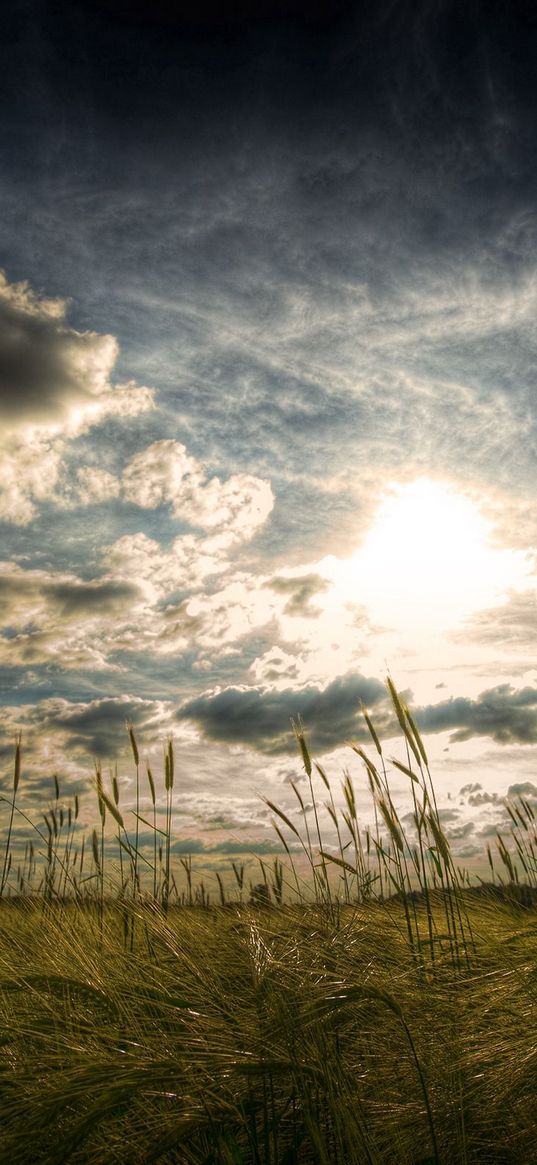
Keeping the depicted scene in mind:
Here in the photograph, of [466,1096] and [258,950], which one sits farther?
[258,950]

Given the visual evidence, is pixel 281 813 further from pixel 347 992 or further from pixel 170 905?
pixel 347 992

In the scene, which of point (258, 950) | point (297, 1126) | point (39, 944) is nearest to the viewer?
point (297, 1126)

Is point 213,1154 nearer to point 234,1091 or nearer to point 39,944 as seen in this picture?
point 234,1091

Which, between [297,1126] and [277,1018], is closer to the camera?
[277,1018]

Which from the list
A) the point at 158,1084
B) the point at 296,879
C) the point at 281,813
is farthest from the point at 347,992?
the point at 281,813

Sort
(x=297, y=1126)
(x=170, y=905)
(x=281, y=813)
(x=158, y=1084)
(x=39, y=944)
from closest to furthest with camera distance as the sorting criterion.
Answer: (x=158, y=1084) < (x=297, y=1126) < (x=39, y=944) < (x=281, y=813) < (x=170, y=905)

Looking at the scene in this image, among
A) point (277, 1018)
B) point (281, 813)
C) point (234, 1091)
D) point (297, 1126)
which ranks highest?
point (281, 813)

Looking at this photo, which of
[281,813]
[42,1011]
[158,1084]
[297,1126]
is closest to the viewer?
[158,1084]

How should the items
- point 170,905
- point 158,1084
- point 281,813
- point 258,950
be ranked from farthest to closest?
point 170,905 → point 281,813 → point 258,950 → point 158,1084

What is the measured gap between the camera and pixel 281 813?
3.97m

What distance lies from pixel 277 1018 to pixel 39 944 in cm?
213

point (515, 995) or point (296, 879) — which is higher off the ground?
point (296, 879)

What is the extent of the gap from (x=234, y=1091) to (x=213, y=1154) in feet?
0.59

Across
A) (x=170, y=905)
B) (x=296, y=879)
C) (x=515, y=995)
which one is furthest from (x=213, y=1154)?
(x=170, y=905)
